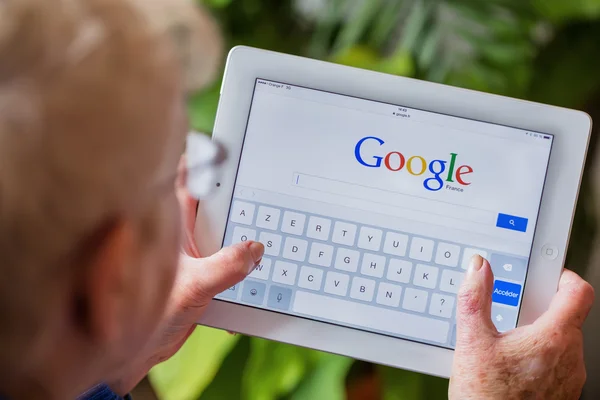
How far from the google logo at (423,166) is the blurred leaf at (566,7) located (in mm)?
549

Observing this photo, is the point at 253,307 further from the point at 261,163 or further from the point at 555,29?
the point at 555,29

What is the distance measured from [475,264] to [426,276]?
6cm

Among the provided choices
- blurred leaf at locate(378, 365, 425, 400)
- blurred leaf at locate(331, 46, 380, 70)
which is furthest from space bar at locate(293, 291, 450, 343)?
blurred leaf at locate(331, 46, 380, 70)

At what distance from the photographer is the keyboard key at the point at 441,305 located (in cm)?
70

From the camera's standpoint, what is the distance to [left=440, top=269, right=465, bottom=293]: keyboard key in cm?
69

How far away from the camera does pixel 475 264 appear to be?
0.66m

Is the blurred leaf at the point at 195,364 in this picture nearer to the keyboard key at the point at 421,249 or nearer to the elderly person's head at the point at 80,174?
the keyboard key at the point at 421,249

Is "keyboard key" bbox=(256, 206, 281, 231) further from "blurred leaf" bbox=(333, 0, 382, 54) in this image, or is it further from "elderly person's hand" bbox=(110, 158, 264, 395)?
"blurred leaf" bbox=(333, 0, 382, 54)

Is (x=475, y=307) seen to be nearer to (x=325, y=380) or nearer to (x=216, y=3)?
(x=325, y=380)

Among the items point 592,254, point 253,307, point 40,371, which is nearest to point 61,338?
point 40,371

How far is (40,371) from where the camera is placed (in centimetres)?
39

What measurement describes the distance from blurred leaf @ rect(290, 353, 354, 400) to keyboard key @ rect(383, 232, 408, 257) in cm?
32

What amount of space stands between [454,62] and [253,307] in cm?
58

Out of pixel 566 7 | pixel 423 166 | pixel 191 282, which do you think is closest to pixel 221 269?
pixel 191 282
